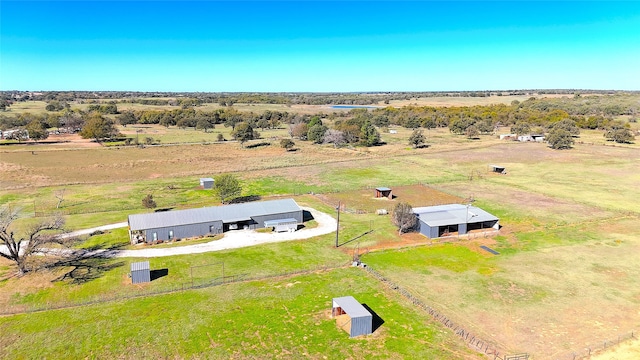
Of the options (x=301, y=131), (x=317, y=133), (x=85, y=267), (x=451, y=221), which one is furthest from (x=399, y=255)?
(x=301, y=131)

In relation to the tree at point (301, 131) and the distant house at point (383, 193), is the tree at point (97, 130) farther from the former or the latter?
the distant house at point (383, 193)

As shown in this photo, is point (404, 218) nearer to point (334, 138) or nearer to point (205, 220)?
point (205, 220)

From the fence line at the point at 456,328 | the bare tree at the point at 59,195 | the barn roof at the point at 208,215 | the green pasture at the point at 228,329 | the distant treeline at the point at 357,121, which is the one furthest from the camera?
the distant treeline at the point at 357,121

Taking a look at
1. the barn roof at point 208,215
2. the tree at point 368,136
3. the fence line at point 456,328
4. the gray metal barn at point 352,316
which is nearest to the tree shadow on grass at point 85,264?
the barn roof at point 208,215

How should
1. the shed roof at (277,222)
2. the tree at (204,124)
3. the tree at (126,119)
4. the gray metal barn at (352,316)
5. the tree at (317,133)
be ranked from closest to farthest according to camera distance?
the gray metal barn at (352,316) → the shed roof at (277,222) → the tree at (317,133) → the tree at (204,124) → the tree at (126,119)

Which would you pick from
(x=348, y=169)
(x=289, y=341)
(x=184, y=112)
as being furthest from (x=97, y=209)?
(x=184, y=112)

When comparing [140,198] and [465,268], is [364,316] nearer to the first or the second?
[465,268]

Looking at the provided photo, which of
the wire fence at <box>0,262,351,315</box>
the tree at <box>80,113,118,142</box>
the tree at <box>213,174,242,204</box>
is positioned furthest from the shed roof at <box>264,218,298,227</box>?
the tree at <box>80,113,118,142</box>

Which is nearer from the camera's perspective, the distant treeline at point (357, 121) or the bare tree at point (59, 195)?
the bare tree at point (59, 195)
